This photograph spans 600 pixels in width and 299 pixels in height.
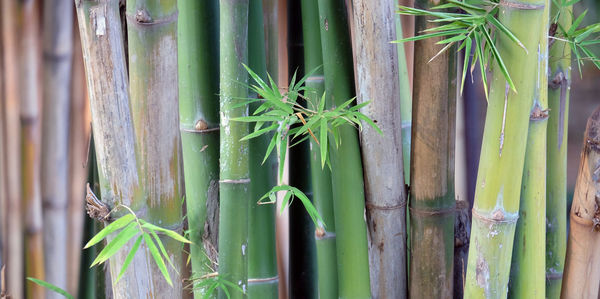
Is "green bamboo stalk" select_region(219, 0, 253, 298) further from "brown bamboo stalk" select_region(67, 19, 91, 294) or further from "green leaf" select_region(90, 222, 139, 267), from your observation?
"brown bamboo stalk" select_region(67, 19, 91, 294)

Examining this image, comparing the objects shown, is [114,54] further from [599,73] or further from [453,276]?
[599,73]

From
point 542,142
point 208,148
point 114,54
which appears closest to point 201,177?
point 208,148

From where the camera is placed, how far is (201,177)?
2.12 ft

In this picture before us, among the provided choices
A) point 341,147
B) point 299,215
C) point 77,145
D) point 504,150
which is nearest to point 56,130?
point 77,145

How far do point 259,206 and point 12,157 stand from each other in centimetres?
53

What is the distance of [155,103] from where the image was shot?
18.2 inches

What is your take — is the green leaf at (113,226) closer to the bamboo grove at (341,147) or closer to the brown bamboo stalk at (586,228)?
the bamboo grove at (341,147)

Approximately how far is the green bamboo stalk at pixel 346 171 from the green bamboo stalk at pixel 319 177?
3 centimetres

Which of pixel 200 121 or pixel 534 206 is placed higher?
pixel 200 121

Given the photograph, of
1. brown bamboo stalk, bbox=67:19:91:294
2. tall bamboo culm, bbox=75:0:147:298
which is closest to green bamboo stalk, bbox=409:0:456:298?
tall bamboo culm, bbox=75:0:147:298

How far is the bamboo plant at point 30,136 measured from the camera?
0.94 meters

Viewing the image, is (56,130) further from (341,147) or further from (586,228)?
(586,228)

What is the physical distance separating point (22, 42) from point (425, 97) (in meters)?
0.69

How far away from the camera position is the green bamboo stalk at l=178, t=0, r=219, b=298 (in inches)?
24.9
